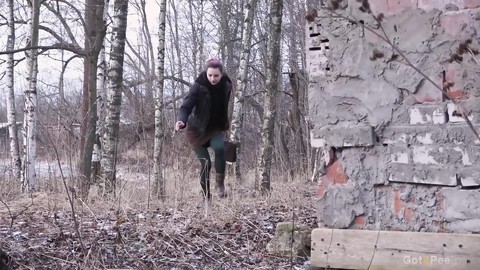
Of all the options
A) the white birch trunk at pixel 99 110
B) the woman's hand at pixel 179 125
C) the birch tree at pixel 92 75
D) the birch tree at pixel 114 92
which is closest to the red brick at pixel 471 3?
the woman's hand at pixel 179 125

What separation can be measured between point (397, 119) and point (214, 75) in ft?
9.16

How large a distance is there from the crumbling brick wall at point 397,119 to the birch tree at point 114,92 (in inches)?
195

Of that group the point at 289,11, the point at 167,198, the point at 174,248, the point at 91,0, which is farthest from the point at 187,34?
the point at 174,248

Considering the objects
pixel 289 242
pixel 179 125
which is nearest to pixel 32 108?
pixel 179 125

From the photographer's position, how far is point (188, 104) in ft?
19.8

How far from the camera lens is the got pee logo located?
10.9ft

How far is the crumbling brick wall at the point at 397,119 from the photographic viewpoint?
3.40 m

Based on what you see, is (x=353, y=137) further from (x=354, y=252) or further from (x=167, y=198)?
(x=167, y=198)

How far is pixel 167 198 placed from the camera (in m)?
7.23

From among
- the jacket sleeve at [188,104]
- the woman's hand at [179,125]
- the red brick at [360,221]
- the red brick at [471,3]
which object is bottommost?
the red brick at [360,221]

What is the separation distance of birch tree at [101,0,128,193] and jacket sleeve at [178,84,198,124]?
2590 millimetres

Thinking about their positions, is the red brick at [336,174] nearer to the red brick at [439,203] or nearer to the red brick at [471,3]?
the red brick at [439,203]

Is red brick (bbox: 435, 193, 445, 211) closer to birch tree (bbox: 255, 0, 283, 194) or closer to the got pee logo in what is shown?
the got pee logo

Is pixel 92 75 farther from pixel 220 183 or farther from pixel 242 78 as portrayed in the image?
pixel 220 183
